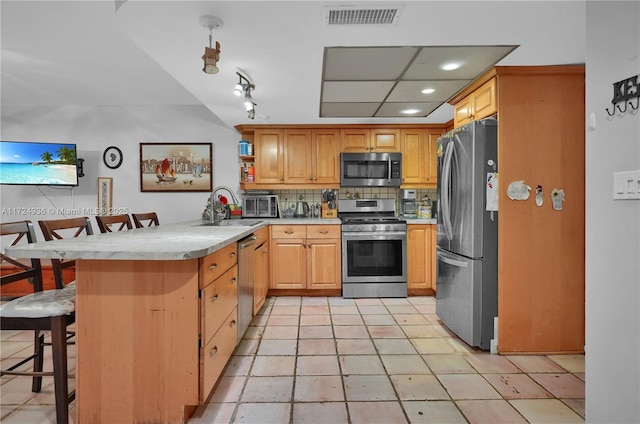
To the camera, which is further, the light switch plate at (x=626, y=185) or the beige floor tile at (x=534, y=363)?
the beige floor tile at (x=534, y=363)

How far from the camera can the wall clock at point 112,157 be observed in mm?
4254

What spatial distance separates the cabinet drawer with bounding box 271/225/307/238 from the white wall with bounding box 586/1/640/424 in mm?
2783

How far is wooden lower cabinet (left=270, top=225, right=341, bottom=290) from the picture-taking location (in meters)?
3.81

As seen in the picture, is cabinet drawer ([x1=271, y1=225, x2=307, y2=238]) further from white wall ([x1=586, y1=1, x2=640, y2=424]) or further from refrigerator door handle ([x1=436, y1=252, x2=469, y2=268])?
white wall ([x1=586, y1=1, x2=640, y2=424])

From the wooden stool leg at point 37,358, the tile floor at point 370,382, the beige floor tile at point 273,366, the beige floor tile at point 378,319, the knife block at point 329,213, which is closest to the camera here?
the tile floor at point 370,382

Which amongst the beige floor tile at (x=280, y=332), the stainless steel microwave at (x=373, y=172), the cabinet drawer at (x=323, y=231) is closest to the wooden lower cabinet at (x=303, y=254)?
the cabinet drawer at (x=323, y=231)

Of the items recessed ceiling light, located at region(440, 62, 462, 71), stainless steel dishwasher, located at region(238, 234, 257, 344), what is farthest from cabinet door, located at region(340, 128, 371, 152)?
stainless steel dishwasher, located at region(238, 234, 257, 344)

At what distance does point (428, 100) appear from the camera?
10.4ft

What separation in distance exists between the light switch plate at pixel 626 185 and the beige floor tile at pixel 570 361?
149 centimetres

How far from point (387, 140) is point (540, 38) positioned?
7.39ft

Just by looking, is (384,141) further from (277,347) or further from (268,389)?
(268,389)

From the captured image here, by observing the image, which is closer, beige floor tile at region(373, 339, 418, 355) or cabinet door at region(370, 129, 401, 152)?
beige floor tile at region(373, 339, 418, 355)

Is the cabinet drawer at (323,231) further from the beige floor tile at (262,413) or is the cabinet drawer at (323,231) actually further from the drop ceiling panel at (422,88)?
the beige floor tile at (262,413)

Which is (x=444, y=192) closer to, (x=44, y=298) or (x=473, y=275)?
(x=473, y=275)
